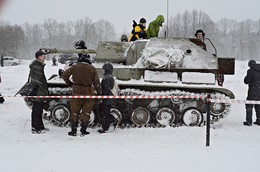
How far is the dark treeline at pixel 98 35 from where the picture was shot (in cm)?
6006

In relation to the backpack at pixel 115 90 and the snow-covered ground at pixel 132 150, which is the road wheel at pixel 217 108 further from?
the backpack at pixel 115 90

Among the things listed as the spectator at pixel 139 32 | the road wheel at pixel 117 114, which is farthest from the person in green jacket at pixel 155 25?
the road wheel at pixel 117 114

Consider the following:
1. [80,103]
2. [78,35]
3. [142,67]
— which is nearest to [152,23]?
[142,67]

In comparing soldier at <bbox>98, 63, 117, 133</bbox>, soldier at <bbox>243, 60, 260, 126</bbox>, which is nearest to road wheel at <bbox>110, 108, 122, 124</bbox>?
soldier at <bbox>98, 63, 117, 133</bbox>

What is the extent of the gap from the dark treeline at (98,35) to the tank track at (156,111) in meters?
47.3

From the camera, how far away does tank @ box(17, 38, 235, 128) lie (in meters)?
8.59

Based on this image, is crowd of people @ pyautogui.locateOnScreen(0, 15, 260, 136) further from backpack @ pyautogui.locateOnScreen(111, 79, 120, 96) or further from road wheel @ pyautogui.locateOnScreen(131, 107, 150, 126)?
road wheel @ pyautogui.locateOnScreen(131, 107, 150, 126)

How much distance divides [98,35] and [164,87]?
72.2 metres

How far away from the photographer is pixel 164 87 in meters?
8.59

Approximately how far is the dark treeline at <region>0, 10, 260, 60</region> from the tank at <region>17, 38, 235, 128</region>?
4697 cm

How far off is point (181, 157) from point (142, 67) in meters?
3.53

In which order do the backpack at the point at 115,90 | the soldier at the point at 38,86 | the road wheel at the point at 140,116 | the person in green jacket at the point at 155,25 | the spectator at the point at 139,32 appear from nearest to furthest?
the soldier at the point at 38,86 < the backpack at the point at 115,90 < the road wheel at the point at 140,116 < the person in green jacket at the point at 155,25 < the spectator at the point at 139,32

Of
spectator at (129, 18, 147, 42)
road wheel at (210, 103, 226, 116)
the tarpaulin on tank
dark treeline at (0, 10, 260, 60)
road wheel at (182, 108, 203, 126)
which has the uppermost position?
dark treeline at (0, 10, 260, 60)

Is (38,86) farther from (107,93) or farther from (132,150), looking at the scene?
(132,150)
